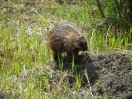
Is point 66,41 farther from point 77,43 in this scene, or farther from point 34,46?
point 34,46

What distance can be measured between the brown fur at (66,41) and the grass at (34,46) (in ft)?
0.94

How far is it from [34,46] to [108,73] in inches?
85.9

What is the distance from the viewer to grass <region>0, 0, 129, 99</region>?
6555mm

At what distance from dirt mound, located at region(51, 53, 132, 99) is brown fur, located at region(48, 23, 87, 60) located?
0.19 meters

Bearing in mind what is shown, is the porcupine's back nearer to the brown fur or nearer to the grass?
the brown fur

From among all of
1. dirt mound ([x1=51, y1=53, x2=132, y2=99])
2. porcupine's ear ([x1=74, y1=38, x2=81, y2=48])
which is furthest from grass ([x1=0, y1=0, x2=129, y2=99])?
porcupine's ear ([x1=74, y1=38, x2=81, y2=48])

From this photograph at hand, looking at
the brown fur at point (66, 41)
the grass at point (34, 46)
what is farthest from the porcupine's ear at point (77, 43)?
the grass at point (34, 46)

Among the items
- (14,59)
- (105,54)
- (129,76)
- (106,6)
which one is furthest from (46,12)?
(129,76)

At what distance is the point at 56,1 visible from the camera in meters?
12.0

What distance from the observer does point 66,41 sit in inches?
294

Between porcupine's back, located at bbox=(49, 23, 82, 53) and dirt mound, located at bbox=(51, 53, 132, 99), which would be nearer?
dirt mound, located at bbox=(51, 53, 132, 99)

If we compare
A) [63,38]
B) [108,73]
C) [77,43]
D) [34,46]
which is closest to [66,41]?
[63,38]

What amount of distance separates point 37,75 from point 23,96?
77 cm

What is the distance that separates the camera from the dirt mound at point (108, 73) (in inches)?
254
